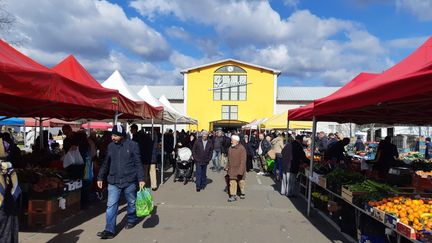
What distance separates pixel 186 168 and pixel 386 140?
243 inches

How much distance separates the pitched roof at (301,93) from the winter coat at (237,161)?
1753 inches

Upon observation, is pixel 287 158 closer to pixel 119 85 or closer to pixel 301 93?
pixel 119 85

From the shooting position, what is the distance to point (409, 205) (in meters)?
5.10

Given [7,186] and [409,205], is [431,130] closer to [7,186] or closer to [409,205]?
[409,205]

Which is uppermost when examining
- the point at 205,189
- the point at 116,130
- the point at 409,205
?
the point at 116,130

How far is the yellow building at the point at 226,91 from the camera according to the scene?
51.8 metres

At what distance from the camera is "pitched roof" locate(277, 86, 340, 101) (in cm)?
5437

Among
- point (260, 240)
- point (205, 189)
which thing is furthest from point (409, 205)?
point (205, 189)

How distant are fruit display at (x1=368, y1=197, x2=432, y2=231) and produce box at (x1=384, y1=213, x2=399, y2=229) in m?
0.06

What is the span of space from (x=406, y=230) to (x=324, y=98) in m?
3.44

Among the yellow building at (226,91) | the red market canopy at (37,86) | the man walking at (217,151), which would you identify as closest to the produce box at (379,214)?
the red market canopy at (37,86)

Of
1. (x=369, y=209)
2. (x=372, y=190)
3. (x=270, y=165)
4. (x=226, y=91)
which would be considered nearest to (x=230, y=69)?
(x=226, y=91)

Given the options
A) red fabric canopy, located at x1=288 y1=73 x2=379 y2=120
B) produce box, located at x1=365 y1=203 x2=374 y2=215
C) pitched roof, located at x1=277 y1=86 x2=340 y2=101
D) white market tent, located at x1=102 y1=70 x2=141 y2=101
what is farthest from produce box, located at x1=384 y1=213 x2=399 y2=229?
pitched roof, located at x1=277 y1=86 x2=340 y2=101

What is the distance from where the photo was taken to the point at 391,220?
15.9 feet
